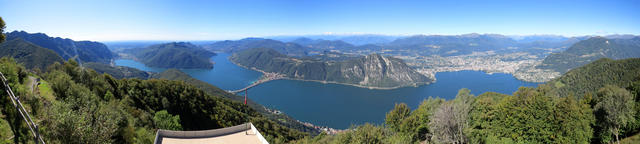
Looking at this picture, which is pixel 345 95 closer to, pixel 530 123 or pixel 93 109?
pixel 530 123

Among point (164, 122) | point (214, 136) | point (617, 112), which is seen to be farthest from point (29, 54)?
point (617, 112)

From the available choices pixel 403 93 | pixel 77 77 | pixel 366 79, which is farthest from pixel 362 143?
pixel 366 79

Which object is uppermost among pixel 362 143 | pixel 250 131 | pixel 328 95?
pixel 250 131

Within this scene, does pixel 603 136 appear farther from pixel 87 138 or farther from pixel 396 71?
pixel 396 71

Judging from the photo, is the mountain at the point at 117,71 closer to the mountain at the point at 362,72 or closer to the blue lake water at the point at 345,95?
the blue lake water at the point at 345,95

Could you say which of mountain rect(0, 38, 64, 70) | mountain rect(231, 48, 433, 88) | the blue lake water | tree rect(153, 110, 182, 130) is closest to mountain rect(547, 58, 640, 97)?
the blue lake water

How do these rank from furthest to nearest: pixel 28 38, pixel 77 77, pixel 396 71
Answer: pixel 396 71 → pixel 28 38 → pixel 77 77

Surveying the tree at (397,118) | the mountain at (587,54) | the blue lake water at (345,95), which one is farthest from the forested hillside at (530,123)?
the mountain at (587,54)
